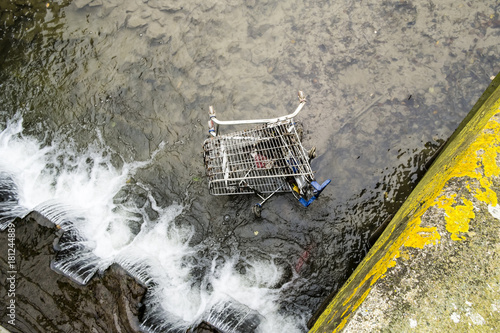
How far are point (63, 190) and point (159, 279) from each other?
2.37 m

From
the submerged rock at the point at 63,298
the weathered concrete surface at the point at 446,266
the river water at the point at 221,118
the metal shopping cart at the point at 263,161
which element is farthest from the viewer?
the river water at the point at 221,118

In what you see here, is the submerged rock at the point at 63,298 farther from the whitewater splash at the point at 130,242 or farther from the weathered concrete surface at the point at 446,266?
the weathered concrete surface at the point at 446,266

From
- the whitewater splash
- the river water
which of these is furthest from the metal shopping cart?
the whitewater splash

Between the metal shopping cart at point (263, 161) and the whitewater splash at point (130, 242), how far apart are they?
107 centimetres

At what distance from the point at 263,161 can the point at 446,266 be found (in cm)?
244

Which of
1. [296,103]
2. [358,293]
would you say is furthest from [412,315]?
[296,103]

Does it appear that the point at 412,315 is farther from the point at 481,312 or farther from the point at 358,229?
the point at 358,229

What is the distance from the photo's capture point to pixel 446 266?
8.54 ft

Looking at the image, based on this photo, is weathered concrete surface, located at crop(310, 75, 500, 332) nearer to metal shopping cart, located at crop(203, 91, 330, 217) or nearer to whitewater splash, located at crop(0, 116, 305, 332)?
metal shopping cart, located at crop(203, 91, 330, 217)

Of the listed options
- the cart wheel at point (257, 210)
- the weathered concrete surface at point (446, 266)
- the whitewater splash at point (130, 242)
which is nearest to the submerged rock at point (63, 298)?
the whitewater splash at point (130, 242)

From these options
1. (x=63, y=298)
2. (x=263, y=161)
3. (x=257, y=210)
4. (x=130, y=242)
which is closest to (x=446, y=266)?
(x=263, y=161)

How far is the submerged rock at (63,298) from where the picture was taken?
14.7 feet

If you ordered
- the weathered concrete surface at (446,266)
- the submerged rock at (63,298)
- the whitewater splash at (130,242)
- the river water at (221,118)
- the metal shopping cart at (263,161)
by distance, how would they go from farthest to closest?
the river water at (221,118) < the whitewater splash at (130,242) < the submerged rock at (63,298) < the metal shopping cart at (263,161) < the weathered concrete surface at (446,266)

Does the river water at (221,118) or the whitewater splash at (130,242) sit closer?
the whitewater splash at (130,242)
